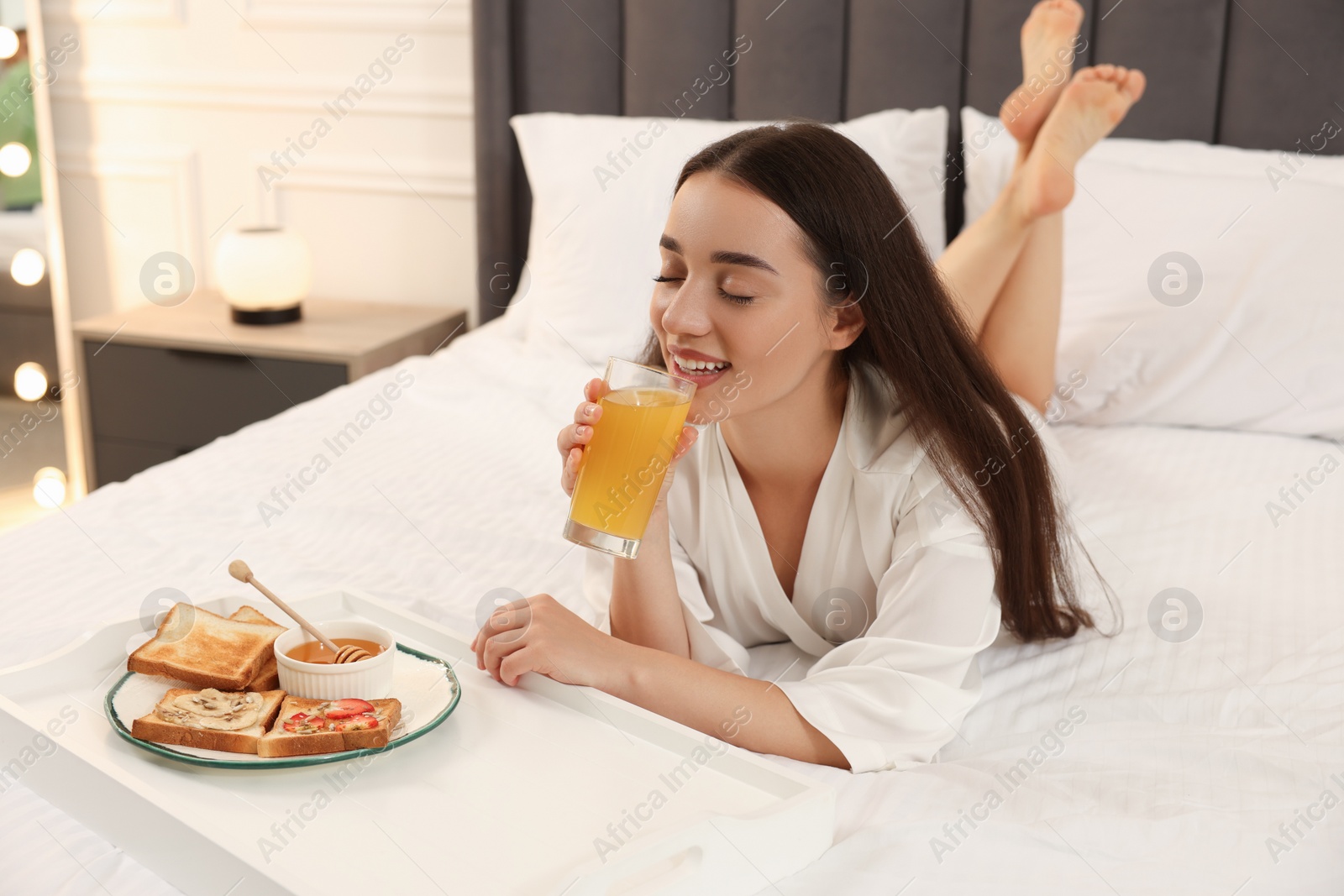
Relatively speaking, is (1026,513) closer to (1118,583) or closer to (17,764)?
(1118,583)

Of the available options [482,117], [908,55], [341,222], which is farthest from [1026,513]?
[341,222]

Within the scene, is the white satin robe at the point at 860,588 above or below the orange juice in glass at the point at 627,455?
below

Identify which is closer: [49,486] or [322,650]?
[322,650]

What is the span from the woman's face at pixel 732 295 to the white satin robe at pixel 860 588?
17cm

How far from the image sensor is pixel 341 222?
2.92 m

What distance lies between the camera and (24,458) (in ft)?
9.86

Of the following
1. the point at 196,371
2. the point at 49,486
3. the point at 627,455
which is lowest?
the point at 49,486

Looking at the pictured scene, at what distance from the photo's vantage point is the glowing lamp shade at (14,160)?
9.27ft

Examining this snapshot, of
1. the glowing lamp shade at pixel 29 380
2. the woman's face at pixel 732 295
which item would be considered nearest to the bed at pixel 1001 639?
the woman's face at pixel 732 295

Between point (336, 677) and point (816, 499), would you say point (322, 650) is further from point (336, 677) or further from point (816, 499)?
point (816, 499)

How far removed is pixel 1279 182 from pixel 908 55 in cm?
76

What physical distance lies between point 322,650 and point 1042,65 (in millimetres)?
1562

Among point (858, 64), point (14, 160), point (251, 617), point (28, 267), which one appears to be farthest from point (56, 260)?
point (251, 617)

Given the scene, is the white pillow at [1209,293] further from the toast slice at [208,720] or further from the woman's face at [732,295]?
the toast slice at [208,720]
